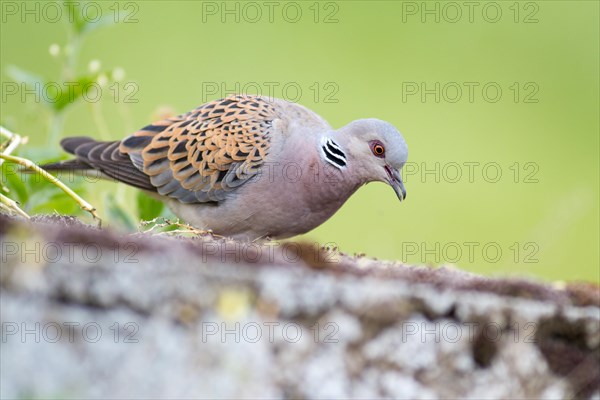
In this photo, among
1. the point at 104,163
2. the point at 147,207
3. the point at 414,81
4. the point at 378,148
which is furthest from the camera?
the point at 414,81

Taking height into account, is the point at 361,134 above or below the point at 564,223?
above

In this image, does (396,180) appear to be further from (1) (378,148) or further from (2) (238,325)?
(2) (238,325)

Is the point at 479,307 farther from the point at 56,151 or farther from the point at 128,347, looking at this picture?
the point at 56,151

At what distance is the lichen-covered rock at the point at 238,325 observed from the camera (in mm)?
1898

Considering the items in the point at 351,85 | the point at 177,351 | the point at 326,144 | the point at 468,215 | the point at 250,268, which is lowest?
the point at 468,215

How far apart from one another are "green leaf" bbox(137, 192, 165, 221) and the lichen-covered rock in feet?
9.32

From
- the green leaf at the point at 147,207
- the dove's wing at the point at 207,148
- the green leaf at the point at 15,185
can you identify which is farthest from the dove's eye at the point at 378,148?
the green leaf at the point at 15,185

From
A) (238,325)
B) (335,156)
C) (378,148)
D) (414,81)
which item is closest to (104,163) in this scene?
(335,156)

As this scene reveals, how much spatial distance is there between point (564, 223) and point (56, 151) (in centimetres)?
262

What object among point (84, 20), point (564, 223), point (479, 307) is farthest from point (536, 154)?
point (479, 307)

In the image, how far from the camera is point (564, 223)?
194 inches

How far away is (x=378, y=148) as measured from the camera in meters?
4.86

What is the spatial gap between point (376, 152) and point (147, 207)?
4.21 feet

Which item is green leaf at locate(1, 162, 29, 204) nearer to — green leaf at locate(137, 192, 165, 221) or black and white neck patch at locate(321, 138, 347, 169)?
green leaf at locate(137, 192, 165, 221)
